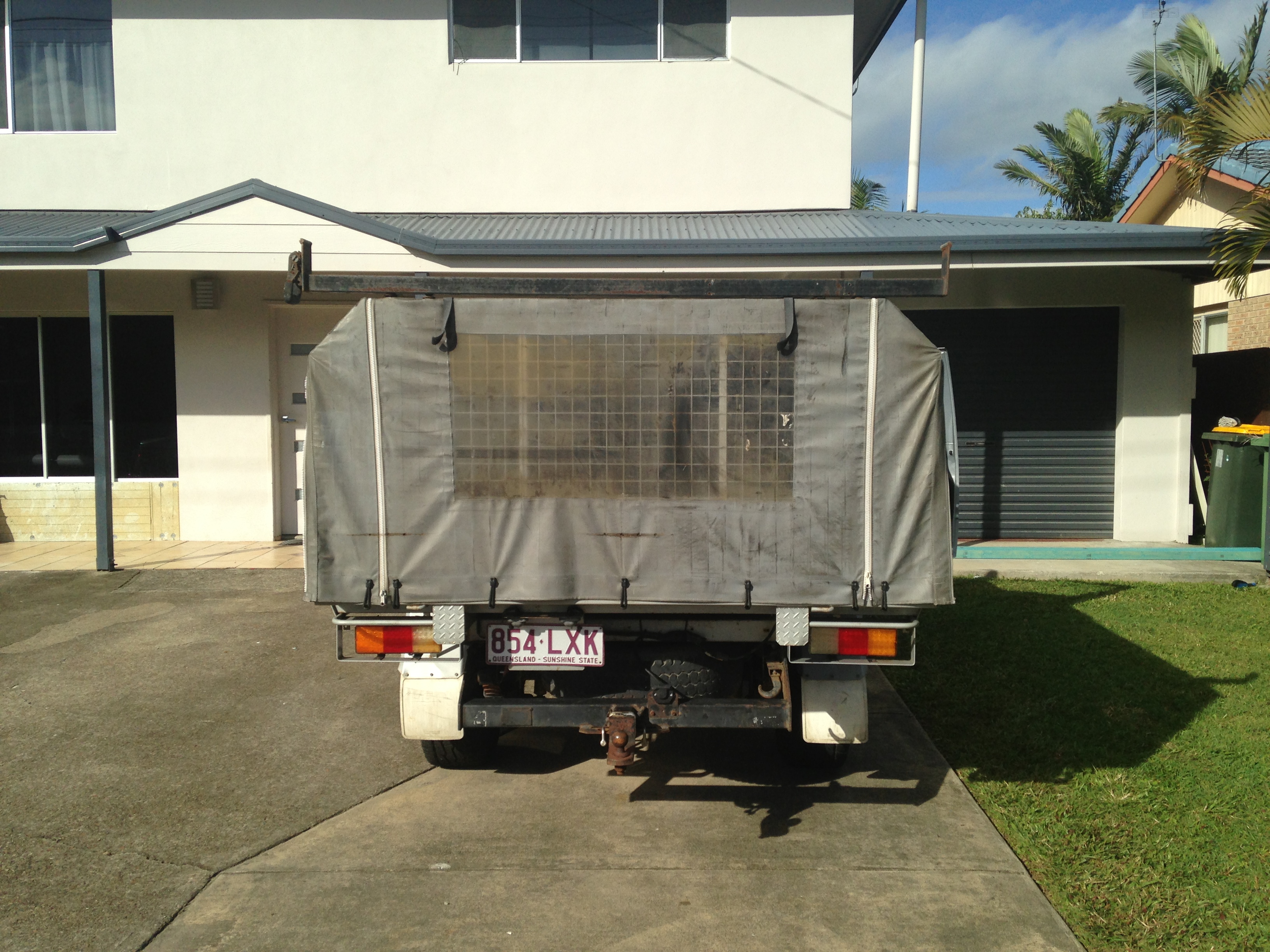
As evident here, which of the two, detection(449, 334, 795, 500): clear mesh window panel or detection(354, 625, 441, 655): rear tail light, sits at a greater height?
detection(449, 334, 795, 500): clear mesh window panel

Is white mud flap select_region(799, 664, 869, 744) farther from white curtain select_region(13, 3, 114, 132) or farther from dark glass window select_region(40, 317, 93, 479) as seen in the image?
white curtain select_region(13, 3, 114, 132)

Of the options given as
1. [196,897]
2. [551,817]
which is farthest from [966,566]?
[196,897]

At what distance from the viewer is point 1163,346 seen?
10.5 meters

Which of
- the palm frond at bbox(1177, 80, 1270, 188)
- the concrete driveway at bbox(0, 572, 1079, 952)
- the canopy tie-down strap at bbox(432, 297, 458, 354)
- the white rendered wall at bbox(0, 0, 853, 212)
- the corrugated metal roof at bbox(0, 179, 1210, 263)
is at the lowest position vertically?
the concrete driveway at bbox(0, 572, 1079, 952)

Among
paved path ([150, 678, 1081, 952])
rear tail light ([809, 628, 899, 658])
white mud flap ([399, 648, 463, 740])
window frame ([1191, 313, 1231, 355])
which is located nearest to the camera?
paved path ([150, 678, 1081, 952])

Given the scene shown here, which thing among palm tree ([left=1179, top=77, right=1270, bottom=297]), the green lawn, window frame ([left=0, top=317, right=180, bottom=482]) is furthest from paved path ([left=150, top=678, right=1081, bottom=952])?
window frame ([left=0, top=317, right=180, bottom=482])

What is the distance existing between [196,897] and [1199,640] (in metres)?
6.91

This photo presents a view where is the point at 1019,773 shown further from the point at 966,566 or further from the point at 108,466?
the point at 108,466

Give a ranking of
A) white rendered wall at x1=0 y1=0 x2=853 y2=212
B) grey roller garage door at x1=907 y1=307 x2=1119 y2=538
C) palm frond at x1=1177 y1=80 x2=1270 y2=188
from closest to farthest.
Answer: palm frond at x1=1177 y1=80 x2=1270 y2=188, grey roller garage door at x1=907 y1=307 x2=1119 y2=538, white rendered wall at x1=0 y1=0 x2=853 y2=212

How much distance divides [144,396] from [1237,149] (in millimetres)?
11631

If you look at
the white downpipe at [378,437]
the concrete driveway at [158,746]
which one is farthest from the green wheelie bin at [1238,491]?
the white downpipe at [378,437]

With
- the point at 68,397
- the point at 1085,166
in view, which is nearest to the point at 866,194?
the point at 1085,166

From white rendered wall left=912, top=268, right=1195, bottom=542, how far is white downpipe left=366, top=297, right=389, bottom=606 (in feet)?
25.4

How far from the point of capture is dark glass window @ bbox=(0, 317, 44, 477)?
36.3 feet
